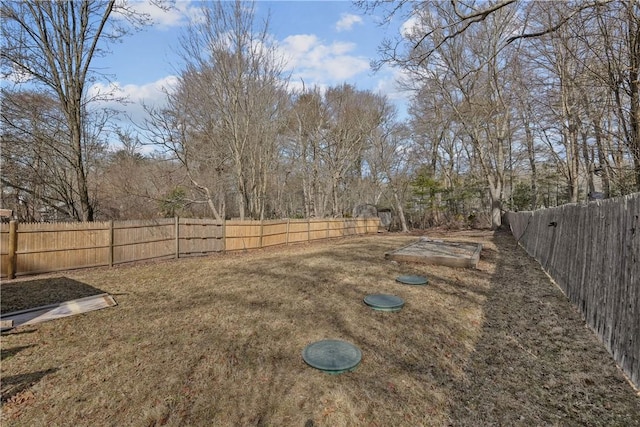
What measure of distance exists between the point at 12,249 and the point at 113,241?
1922mm

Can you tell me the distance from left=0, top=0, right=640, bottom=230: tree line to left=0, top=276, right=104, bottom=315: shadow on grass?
3.76 meters

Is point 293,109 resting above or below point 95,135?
above

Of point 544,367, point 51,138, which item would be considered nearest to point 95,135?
point 51,138

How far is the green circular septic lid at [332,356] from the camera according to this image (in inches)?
112

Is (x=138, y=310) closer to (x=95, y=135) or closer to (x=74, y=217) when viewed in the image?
(x=74, y=217)

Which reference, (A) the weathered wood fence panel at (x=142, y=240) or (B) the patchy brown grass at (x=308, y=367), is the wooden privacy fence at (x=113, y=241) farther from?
(B) the patchy brown grass at (x=308, y=367)

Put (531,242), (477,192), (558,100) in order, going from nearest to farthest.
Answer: (531,242) → (558,100) → (477,192)

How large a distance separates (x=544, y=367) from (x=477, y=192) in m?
22.1

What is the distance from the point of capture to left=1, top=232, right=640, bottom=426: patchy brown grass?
2.36 metres

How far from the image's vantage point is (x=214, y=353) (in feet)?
10.4

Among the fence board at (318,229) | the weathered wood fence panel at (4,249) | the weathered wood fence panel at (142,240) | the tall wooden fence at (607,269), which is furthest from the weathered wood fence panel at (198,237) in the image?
the tall wooden fence at (607,269)

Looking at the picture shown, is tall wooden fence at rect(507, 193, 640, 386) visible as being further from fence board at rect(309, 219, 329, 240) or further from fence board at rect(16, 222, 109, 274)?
fence board at rect(309, 219, 329, 240)

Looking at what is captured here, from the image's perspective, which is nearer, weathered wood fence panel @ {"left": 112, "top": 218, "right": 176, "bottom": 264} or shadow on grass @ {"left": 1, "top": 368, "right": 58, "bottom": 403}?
shadow on grass @ {"left": 1, "top": 368, "right": 58, "bottom": 403}

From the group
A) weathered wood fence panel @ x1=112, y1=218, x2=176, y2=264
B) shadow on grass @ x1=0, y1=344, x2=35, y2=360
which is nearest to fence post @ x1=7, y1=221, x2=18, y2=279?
weathered wood fence panel @ x1=112, y1=218, x2=176, y2=264
